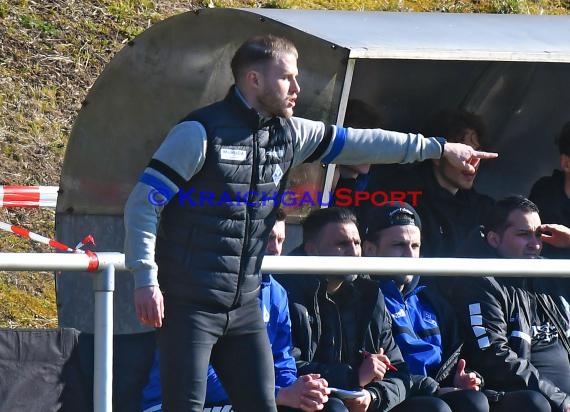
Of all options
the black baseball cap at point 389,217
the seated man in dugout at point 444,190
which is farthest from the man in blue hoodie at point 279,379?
the seated man in dugout at point 444,190

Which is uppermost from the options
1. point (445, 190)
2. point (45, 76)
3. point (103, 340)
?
point (45, 76)

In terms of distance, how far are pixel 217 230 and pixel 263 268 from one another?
8.7 inches

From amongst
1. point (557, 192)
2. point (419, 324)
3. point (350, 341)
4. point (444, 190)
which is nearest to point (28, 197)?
point (444, 190)

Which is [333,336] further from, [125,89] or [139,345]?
[125,89]

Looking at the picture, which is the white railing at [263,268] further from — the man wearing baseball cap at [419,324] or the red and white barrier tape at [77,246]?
the man wearing baseball cap at [419,324]

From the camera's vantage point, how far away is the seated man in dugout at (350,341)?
15.7ft

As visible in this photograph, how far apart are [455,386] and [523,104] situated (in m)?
2.29

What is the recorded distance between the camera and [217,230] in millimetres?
4125

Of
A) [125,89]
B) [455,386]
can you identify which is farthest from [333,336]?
[125,89]

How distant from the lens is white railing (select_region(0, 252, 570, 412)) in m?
3.89

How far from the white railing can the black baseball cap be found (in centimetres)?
87

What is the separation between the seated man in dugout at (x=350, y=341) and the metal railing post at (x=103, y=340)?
882 millimetres

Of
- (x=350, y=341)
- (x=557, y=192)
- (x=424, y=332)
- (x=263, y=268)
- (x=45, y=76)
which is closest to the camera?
(x=263, y=268)

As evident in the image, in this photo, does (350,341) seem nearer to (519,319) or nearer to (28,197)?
(519,319)
